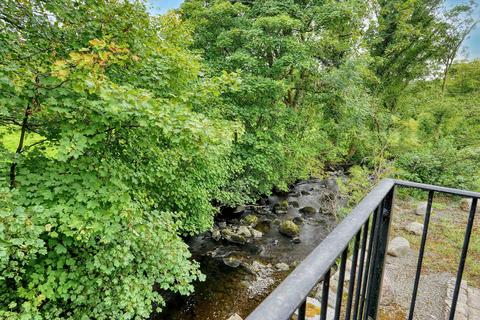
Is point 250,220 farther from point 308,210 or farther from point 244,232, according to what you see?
point 308,210

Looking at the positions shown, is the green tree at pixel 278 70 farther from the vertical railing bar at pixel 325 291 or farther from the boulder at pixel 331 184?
the vertical railing bar at pixel 325 291

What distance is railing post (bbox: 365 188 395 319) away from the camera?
1229 millimetres

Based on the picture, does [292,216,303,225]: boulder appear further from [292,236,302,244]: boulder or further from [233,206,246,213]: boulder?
[233,206,246,213]: boulder

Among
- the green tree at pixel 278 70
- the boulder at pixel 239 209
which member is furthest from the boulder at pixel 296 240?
the boulder at pixel 239 209

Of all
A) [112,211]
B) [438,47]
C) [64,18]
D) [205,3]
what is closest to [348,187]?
[112,211]

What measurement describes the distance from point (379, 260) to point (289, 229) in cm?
677

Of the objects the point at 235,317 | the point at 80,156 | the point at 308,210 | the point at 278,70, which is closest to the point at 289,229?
the point at 308,210

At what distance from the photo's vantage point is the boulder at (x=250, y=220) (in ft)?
27.6

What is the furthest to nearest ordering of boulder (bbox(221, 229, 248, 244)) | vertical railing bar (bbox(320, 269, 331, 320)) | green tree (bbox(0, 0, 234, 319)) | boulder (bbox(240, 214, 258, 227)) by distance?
boulder (bbox(240, 214, 258, 227)) → boulder (bbox(221, 229, 248, 244)) → green tree (bbox(0, 0, 234, 319)) → vertical railing bar (bbox(320, 269, 331, 320))

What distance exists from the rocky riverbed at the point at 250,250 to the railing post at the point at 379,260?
4.13 m

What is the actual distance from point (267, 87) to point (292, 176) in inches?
184

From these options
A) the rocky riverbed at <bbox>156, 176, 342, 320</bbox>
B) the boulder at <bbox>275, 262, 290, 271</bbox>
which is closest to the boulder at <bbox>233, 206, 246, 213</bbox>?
the rocky riverbed at <bbox>156, 176, 342, 320</bbox>

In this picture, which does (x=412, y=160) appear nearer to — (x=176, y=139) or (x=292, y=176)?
(x=292, y=176)

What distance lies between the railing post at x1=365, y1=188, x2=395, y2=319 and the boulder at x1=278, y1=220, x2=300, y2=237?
6630 millimetres
